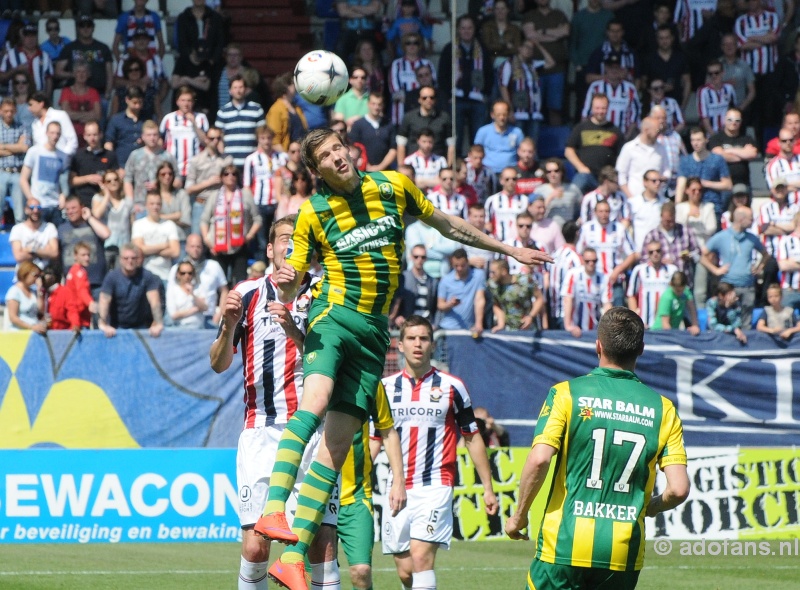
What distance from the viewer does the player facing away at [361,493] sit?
27.7 feet

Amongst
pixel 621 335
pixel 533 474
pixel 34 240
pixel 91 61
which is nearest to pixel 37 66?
pixel 91 61

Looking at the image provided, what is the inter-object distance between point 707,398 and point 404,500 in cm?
849

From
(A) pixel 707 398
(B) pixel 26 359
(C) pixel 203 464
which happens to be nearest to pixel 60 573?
(C) pixel 203 464

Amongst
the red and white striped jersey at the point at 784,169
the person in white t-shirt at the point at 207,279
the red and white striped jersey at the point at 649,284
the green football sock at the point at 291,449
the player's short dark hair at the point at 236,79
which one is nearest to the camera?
the green football sock at the point at 291,449

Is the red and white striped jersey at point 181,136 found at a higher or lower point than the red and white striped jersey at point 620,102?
lower

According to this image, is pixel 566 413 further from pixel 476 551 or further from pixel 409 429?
pixel 476 551

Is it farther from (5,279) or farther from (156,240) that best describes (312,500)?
(5,279)

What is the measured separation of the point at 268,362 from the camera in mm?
7570

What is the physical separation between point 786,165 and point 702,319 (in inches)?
119

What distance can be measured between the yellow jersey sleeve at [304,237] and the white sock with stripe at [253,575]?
1721mm

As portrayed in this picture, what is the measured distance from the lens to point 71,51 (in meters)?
20.0

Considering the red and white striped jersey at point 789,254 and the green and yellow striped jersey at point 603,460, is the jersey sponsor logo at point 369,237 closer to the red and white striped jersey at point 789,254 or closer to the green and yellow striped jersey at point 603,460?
the green and yellow striped jersey at point 603,460

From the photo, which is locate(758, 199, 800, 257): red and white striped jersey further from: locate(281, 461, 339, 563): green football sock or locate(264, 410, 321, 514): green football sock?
locate(264, 410, 321, 514): green football sock

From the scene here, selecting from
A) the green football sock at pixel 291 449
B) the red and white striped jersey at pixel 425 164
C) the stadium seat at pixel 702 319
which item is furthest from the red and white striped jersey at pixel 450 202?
the green football sock at pixel 291 449
